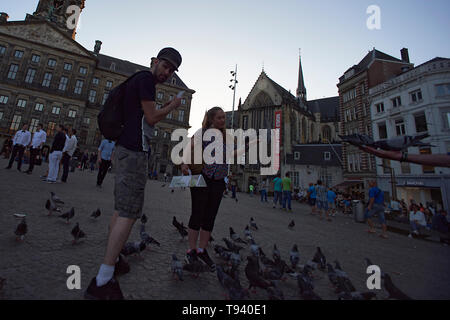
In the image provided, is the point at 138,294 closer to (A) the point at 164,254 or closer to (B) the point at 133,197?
(B) the point at 133,197

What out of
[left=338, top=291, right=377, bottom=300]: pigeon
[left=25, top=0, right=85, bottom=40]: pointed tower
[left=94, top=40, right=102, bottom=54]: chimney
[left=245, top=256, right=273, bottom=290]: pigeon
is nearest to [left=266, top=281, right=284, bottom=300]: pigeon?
[left=245, top=256, right=273, bottom=290]: pigeon

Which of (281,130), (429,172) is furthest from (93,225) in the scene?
(281,130)

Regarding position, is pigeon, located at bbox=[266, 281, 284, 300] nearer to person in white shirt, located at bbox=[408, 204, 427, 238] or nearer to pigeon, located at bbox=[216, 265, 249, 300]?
pigeon, located at bbox=[216, 265, 249, 300]

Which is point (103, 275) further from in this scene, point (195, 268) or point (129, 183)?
point (195, 268)

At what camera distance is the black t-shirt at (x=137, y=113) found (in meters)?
1.89

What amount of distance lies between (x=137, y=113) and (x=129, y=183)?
2.17 ft

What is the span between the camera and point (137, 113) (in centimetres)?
197

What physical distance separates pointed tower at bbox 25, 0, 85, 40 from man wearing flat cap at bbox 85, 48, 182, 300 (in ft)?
186

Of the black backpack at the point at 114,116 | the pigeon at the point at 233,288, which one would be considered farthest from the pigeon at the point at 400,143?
the black backpack at the point at 114,116

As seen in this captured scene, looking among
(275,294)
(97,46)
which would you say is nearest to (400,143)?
(275,294)

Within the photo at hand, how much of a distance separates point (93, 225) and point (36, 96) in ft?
150

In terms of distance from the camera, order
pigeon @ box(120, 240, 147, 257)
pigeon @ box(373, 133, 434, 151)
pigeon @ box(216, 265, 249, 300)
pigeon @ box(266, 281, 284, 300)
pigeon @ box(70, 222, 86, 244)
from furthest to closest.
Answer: pigeon @ box(70, 222, 86, 244) → pigeon @ box(120, 240, 147, 257) → pigeon @ box(373, 133, 434, 151) → pigeon @ box(266, 281, 284, 300) → pigeon @ box(216, 265, 249, 300)

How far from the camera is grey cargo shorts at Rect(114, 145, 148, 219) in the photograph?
1.75 meters

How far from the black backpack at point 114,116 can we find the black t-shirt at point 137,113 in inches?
2.3
